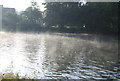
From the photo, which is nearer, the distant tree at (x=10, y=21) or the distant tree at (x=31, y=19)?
the distant tree at (x=10, y=21)

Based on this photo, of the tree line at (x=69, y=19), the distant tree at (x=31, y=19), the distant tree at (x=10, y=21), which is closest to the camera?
the tree line at (x=69, y=19)

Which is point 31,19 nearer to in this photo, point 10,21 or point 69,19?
point 10,21

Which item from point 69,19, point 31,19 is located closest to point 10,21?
point 31,19

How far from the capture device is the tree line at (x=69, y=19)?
199 ft

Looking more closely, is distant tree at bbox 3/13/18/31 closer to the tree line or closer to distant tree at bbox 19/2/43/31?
the tree line

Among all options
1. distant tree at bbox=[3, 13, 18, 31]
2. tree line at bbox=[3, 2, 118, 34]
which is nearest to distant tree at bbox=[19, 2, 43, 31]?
tree line at bbox=[3, 2, 118, 34]

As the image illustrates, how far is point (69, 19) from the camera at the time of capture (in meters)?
68.4

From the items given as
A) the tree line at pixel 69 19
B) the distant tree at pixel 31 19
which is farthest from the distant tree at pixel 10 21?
the distant tree at pixel 31 19

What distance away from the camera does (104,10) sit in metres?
60.8

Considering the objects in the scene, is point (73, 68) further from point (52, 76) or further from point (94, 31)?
point (94, 31)

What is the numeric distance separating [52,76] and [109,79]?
3.50 metres

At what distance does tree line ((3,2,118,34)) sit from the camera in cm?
6069

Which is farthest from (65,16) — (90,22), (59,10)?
(90,22)

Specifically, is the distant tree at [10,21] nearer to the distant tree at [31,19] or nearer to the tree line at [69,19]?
the tree line at [69,19]
